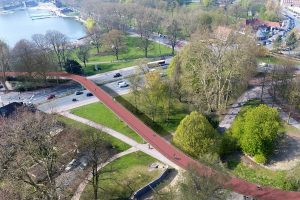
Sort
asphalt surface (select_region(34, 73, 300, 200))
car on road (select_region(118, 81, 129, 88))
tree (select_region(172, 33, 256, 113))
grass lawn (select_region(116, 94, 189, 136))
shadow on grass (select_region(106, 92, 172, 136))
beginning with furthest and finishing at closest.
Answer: car on road (select_region(118, 81, 129, 88)) → tree (select_region(172, 33, 256, 113)) → grass lawn (select_region(116, 94, 189, 136)) → shadow on grass (select_region(106, 92, 172, 136)) → asphalt surface (select_region(34, 73, 300, 200))

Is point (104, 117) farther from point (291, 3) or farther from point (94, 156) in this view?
point (291, 3)

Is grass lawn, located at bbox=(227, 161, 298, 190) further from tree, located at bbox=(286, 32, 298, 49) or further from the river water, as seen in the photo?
the river water

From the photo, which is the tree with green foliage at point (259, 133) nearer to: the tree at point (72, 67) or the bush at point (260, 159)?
the bush at point (260, 159)

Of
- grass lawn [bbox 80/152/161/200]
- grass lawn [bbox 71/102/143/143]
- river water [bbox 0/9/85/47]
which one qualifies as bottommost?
river water [bbox 0/9/85/47]

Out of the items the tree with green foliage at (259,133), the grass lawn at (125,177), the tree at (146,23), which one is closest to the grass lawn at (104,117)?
the grass lawn at (125,177)

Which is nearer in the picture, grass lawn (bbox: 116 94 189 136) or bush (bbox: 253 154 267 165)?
bush (bbox: 253 154 267 165)

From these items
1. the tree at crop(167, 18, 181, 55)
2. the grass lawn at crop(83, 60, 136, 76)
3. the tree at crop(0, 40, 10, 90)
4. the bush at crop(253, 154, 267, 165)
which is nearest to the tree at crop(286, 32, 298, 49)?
the tree at crop(167, 18, 181, 55)
